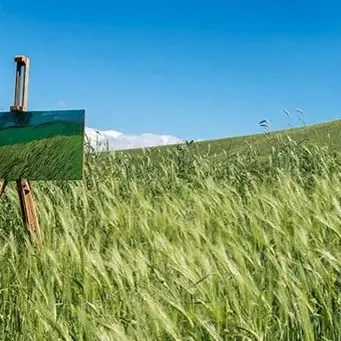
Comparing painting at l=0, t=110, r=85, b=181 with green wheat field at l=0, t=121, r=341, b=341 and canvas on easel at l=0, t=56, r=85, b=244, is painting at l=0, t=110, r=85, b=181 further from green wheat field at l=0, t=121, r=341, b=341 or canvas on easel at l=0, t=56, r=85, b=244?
green wheat field at l=0, t=121, r=341, b=341

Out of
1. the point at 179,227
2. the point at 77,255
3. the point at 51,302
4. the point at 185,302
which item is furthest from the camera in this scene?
the point at 179,227

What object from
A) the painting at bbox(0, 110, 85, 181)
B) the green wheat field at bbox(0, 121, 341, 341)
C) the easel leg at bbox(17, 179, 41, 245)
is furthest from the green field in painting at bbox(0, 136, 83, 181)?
the green wheat field at bbox(0, 121, 341, 341)

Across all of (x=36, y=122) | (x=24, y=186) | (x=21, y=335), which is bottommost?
(x=21, y=335)

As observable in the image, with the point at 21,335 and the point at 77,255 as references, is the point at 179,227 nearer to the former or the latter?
the point at 77,255

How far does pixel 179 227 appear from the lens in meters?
3.75

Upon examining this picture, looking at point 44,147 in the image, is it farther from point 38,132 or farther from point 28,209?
point 28,209

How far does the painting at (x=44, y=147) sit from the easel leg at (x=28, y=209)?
0.10 metres

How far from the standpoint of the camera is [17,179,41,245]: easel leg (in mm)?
4273

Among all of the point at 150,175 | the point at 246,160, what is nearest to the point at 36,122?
the point at 150,175

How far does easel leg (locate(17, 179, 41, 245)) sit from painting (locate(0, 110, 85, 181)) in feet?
0.32

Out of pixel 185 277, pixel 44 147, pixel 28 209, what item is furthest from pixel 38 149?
pixel 185 277

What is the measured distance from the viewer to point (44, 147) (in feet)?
14.6

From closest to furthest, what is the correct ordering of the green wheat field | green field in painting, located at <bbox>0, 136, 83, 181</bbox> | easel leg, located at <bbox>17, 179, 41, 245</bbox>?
the green wheat field, easel leg, located at <bbox>17, 179, 41, 245</bbox>, green field in painting, located at <bbox>0, 136, 83, 181</bbox>

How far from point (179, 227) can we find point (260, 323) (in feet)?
5.79
